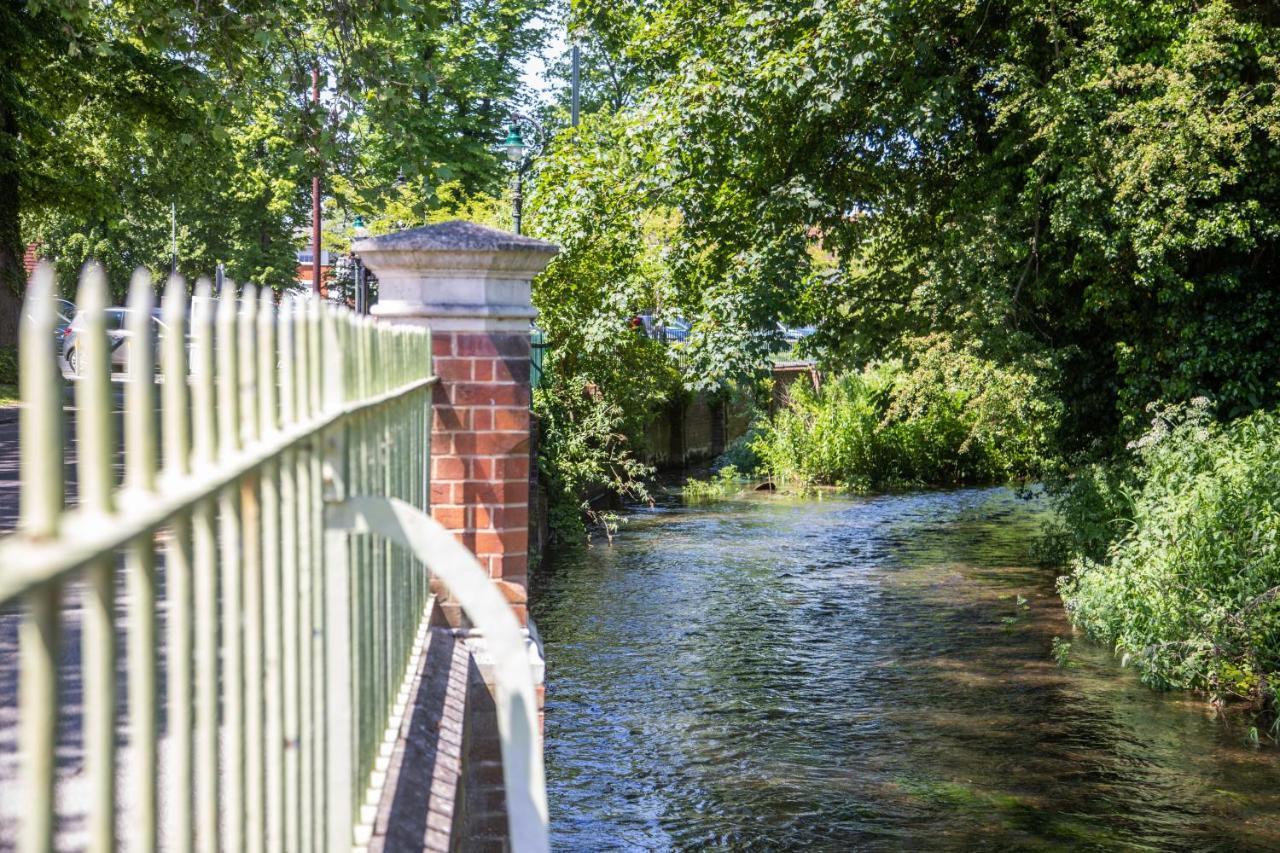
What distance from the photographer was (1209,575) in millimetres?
10438

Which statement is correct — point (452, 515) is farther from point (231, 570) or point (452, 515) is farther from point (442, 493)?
point (231, 570)

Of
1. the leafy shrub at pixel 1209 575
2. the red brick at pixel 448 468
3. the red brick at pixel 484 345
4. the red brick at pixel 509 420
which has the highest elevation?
the red brick at pixel 484 345

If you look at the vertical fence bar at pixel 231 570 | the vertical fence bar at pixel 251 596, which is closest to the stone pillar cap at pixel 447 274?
the vertical fence bar at pixel 251 596

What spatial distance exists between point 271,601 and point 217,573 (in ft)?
0.76

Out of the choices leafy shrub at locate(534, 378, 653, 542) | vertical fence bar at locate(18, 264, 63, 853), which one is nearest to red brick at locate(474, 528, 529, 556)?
vertical fence bar at locate(18, 264, 63, 853)

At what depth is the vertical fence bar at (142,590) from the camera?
131 centimetres

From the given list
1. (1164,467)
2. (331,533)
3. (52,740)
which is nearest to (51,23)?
(1164,467)

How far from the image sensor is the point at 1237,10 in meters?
12.0

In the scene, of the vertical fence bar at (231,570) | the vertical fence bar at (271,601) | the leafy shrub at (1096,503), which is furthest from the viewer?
the leafy shrub at (1096,503)

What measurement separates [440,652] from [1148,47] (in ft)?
37.5

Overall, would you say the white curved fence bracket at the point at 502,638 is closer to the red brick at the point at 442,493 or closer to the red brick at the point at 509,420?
the red brick at the point at 509,420

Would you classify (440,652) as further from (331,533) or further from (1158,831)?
(1158,831)

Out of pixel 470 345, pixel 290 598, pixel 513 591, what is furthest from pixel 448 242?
pixel 290 598

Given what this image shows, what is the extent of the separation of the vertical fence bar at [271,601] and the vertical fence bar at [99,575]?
2.05ft
